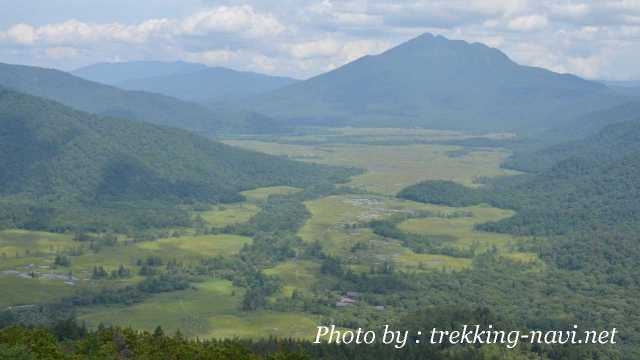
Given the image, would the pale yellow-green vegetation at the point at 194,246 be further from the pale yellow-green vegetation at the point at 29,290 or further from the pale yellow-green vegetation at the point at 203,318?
the pale yellow-green vegetation at the point at 203,318

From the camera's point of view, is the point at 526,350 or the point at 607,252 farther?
the point at 607,252

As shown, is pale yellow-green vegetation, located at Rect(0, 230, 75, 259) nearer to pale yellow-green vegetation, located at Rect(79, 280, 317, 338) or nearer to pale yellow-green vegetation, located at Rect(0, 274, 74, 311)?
pale yellow-green vegetation, located at Rect(0, 274, 74, 311)

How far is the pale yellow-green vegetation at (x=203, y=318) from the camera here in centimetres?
12556

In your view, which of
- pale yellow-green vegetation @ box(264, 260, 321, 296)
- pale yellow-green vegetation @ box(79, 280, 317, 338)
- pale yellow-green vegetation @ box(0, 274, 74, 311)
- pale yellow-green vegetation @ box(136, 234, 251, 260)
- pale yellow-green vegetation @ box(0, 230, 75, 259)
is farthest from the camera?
pale yellow-green vegetation @ box(136, 234, 251, 260)

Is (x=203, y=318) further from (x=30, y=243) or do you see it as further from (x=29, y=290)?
(x=30, y=243)

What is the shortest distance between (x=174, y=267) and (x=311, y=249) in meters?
32.4

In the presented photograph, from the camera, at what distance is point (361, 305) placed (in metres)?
141

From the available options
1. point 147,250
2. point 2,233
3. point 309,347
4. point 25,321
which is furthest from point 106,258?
point 309,347

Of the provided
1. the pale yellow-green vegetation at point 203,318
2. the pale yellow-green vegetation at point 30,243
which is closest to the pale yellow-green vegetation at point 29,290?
the pale yellow-green vegetation at point 203,318

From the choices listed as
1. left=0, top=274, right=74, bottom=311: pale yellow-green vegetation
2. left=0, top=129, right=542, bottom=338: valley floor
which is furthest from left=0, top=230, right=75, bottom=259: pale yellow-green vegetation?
left=0, top=274, right=74, bottom=311: pale yellow-green vegetation

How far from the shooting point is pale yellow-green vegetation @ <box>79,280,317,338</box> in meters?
126

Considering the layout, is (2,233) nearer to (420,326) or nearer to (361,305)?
(361,305)

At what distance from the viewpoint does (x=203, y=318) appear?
133375mm

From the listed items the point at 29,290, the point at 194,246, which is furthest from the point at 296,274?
the point at 29,290
